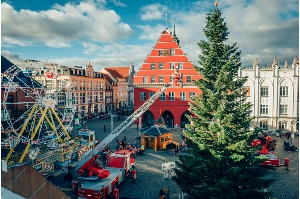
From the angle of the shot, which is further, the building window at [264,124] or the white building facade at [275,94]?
the building window at [264,124]

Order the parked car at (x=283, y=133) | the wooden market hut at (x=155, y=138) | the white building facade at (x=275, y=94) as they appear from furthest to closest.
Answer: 1. the white building facade at (x=275, y=94)
2. the parked car at (x=283, y=133)
3. the wooden market hut at (x=155, y=138)

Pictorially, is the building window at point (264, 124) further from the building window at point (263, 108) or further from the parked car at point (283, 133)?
the parked car at point (283, 133)

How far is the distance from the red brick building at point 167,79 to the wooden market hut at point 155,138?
13.8m

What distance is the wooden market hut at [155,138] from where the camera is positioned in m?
29.9

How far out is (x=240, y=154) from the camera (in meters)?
14.7

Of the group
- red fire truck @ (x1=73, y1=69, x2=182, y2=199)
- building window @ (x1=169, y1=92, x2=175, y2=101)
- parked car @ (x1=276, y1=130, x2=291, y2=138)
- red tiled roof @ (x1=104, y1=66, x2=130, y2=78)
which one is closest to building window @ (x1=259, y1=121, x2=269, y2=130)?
parked car @ (x1=276, y1=130, x2=291, y2=138)

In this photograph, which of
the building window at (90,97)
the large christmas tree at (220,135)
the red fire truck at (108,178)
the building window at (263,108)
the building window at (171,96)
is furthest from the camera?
the building window at (90,97)

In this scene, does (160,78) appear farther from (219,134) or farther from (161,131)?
(219,134)

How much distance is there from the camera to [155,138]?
29672 millimetres

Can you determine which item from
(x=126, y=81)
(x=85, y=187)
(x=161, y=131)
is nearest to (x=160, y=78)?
(x=161, y=131)

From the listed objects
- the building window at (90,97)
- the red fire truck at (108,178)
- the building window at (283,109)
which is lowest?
the red fire truck at (108,178)

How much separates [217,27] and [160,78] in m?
29.1

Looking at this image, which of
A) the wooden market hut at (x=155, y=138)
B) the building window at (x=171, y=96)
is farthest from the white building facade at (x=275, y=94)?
the wooden market hut at (x=155, y=138)

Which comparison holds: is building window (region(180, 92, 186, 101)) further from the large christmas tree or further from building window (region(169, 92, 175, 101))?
the large christmas tree
